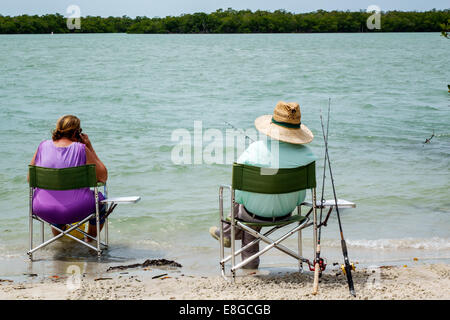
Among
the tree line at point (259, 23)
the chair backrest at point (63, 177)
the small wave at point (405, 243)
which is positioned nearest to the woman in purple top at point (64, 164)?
the chair backrest at point (63, 177)

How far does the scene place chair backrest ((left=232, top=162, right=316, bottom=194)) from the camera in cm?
393

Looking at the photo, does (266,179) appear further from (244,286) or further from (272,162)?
(244,286)

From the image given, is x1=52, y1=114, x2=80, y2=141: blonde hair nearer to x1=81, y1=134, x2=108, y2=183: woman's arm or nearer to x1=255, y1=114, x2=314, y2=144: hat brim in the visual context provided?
x1=81, y1=134, x2=108, y2=183: woman's arm

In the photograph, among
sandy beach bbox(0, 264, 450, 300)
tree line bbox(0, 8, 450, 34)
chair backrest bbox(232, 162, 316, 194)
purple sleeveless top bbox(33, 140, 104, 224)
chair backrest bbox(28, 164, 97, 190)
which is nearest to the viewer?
sandy beach bbox(0, 264, 450, 300)

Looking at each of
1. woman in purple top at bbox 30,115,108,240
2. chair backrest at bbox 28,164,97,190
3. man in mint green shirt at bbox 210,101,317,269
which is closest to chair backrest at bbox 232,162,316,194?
man in mint green shirt at bbox 210,101,317,269

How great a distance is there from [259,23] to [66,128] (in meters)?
94.1

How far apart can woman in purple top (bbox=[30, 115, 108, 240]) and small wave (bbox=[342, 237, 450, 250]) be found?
2272 mm

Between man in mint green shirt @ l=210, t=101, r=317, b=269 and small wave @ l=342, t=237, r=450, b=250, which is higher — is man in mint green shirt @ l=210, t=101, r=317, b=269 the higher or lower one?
the higher one

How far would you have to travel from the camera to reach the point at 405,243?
18.4 ft

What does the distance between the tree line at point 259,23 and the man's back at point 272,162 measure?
84090mm

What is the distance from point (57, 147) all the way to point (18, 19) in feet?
282

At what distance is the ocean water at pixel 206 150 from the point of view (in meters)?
5.50

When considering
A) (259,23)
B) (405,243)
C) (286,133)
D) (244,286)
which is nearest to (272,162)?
(286,133)
